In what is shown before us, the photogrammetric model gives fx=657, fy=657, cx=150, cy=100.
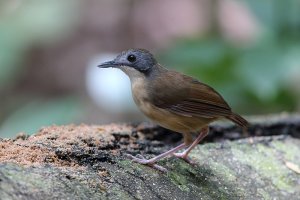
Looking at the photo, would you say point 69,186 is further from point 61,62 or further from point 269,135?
point 61,62

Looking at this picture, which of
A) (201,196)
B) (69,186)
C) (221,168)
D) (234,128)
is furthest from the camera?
(234,128)

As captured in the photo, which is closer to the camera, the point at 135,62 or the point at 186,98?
the point at 186,98

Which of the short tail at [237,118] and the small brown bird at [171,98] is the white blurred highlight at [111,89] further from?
the short tail at [237,118]

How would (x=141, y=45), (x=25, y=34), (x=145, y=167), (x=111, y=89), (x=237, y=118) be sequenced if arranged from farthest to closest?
(x=141, y=45) < (x=25, y=34) < (x=111, y=89) < (x=237, y=118) < (x=145, y=167)

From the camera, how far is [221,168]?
12.5 feet

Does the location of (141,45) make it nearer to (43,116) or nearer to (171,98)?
(43,116)

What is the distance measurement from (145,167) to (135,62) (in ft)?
3.27

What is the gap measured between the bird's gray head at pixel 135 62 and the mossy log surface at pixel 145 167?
0.39 meters

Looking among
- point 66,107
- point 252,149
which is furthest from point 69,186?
point 66,107

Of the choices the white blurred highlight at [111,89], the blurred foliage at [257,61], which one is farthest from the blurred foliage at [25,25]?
the blurred foliage at [257,61]

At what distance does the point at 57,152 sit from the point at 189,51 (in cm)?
395

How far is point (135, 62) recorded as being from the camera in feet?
13.6

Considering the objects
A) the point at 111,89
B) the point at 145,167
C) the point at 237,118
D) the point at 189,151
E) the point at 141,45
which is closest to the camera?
the point at 145,167

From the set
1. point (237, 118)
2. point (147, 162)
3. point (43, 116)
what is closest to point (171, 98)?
point (237, 118)
